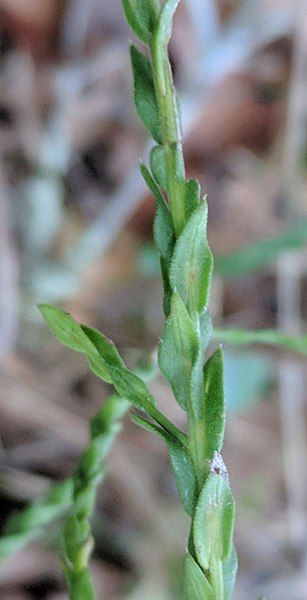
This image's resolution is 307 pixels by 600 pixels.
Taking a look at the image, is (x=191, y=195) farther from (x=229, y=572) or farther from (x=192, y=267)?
(x=229, y=572)

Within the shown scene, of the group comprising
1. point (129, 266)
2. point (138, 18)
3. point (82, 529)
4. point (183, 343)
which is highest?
point (138, 18)

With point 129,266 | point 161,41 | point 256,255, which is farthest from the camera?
point 129,266

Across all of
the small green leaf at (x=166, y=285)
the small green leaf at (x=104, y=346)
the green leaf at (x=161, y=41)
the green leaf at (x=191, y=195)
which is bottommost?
the small green leaf at (x=104, y=346)

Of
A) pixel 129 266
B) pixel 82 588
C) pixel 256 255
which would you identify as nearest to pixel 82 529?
pixel 82 588

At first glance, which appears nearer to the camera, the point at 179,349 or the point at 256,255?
the point at 179,349

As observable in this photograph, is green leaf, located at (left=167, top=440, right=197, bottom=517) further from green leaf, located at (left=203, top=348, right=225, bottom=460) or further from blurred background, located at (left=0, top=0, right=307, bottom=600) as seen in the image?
blurred background, located at (left=0, top=0, right=307, bottom=600)

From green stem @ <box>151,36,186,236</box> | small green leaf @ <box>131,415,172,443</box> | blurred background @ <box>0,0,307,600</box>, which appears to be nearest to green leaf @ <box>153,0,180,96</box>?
green stem @ <box>151,36,186,236</box>

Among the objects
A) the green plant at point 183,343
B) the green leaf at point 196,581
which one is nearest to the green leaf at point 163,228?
the green plant at point 183,343

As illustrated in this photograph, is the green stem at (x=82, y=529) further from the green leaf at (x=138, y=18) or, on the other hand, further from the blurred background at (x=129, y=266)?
the blurred background at (x=129, y=266)

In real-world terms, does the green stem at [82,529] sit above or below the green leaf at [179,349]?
below
